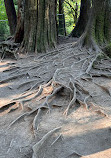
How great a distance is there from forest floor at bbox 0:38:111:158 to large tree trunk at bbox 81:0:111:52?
1.41m

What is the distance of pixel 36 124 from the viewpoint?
3.46 metres

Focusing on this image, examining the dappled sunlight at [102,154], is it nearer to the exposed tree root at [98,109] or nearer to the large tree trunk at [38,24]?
the exposed tree root at [98,109]

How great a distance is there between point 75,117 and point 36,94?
3.97ft

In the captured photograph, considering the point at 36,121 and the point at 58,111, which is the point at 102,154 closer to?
the point at 36,121

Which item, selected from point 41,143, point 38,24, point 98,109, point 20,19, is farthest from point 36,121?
point 20,19

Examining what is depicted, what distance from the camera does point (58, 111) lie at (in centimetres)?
396

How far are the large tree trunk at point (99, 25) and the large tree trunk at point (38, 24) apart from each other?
68.2 inches

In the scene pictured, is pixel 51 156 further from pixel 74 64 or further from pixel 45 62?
pixel 45 62

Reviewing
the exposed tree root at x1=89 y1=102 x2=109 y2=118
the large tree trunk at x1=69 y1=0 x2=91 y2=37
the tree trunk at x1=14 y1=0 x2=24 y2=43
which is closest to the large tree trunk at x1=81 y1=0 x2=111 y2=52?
the tree trunk at x1=14 y1=0 x2=24 y2=43

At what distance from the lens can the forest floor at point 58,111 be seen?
2861 mm

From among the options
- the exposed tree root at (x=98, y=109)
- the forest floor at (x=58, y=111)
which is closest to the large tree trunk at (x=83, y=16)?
Answer: the forest floor at (x=58, y=111)

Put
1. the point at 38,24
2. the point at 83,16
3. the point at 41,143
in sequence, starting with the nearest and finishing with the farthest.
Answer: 1. the point at 41,143
2. the point at 38,24
3. the point at 83,16

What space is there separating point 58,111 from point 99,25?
527cm

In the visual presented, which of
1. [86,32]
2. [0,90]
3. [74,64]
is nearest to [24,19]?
[86,32]
